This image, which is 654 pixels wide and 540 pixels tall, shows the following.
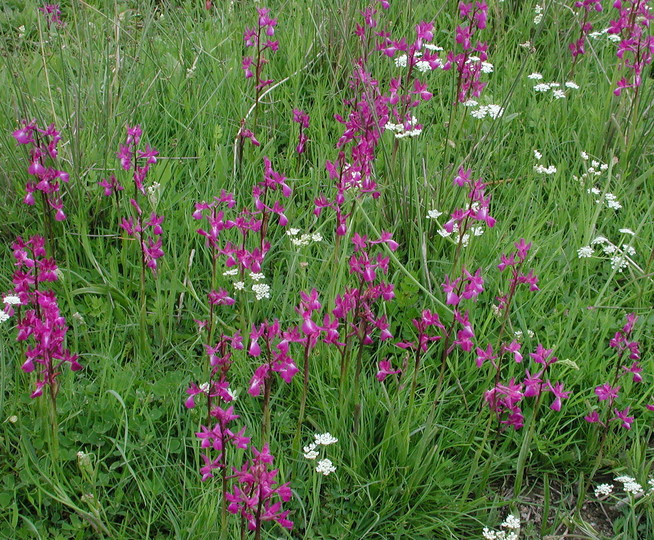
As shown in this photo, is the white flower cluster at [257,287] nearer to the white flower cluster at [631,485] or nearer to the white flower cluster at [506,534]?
the white flower cluster at [506,534]

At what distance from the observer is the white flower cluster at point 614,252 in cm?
266

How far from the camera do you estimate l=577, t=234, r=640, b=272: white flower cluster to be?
2663 mm

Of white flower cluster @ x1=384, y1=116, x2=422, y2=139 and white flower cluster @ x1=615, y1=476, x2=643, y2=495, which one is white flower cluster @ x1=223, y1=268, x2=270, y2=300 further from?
white flower cluster @ x1=615, y1=476, x2=643, y2=495

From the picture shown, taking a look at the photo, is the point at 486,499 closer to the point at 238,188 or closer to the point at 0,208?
the point at 238,188

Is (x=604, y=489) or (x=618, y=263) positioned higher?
(x=618, y=263)

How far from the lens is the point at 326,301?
2531mm

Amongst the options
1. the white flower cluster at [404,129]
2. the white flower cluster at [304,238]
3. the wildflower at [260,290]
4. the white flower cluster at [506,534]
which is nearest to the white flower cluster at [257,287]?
the wildflower at [260,290]

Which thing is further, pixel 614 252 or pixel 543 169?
pixel 543 169

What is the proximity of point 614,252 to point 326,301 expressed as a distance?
3.84 feet

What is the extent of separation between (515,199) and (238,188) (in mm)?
1238

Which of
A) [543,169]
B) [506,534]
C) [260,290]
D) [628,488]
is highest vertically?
[543,169]

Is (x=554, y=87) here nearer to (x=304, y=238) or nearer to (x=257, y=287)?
(x=304, y=238)

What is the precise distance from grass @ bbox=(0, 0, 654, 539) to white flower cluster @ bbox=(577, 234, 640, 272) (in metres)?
0.05

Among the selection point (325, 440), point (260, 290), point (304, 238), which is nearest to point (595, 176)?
point (304, 238)
